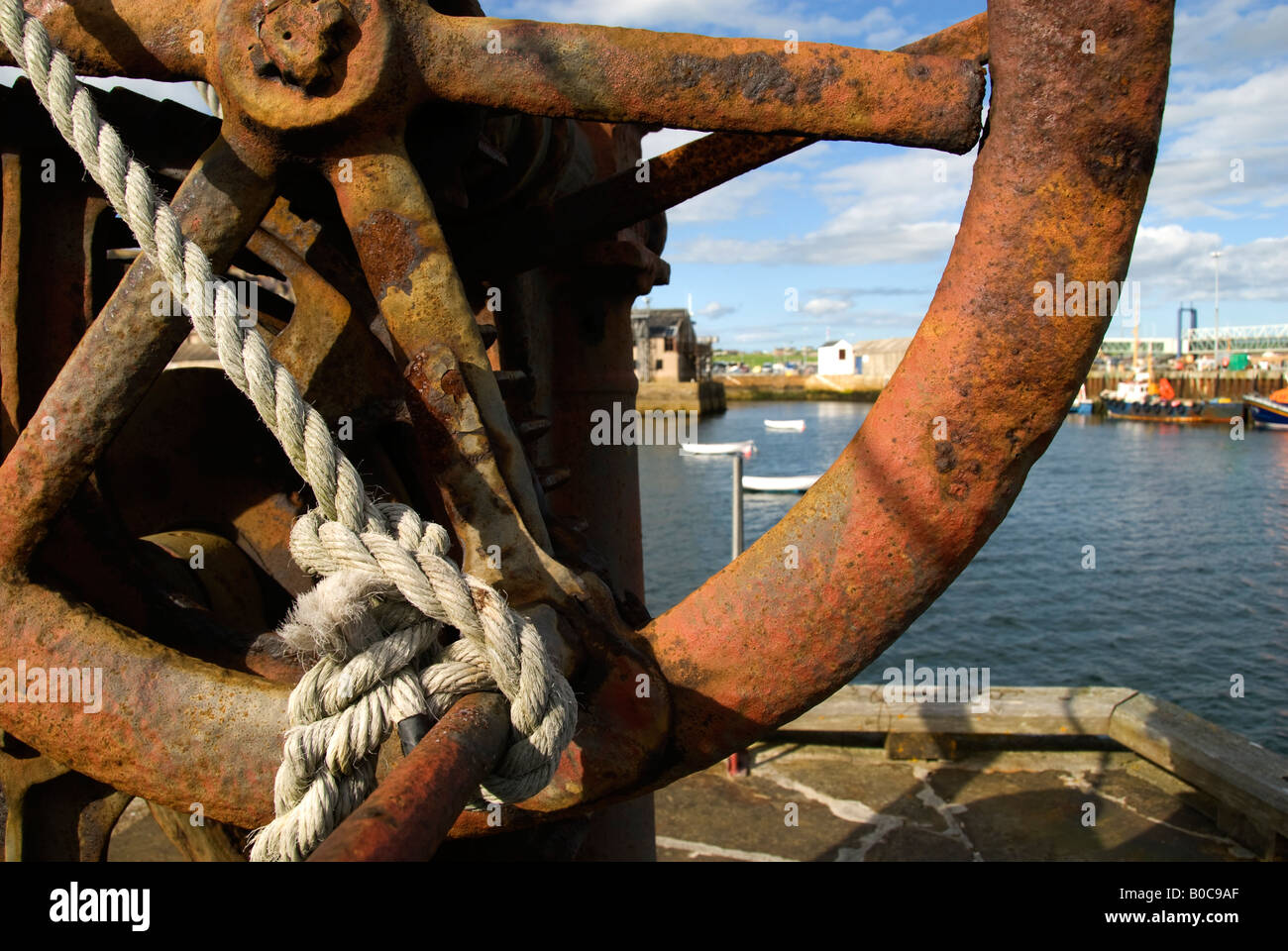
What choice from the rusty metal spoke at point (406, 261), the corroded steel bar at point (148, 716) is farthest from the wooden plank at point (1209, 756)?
the corroded steel bar at point (148, 716)

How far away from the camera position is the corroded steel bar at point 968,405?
1.64m

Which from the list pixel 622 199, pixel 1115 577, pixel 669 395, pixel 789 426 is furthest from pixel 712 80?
pixel 669 395

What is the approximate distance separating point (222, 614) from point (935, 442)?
5.26 ft

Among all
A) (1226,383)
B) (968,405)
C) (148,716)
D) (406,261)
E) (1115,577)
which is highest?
(1226,383)

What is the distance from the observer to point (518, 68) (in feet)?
5.80

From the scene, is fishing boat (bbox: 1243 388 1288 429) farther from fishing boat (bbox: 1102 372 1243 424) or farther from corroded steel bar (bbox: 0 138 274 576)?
corroded steel bar (bbox: 0 138 274 576)

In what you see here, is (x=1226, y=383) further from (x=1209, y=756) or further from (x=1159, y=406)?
(x=1209, y=756)

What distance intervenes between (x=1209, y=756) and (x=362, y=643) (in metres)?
5.34

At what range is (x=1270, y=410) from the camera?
44.6m

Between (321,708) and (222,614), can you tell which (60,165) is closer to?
(222,614)

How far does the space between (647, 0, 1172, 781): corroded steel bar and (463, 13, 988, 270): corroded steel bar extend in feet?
2.75

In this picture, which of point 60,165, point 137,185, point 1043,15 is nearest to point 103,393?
point 137,185

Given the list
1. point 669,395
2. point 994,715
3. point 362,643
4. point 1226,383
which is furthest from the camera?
point 669,395

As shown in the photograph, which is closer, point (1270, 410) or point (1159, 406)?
point (1270, 410)
